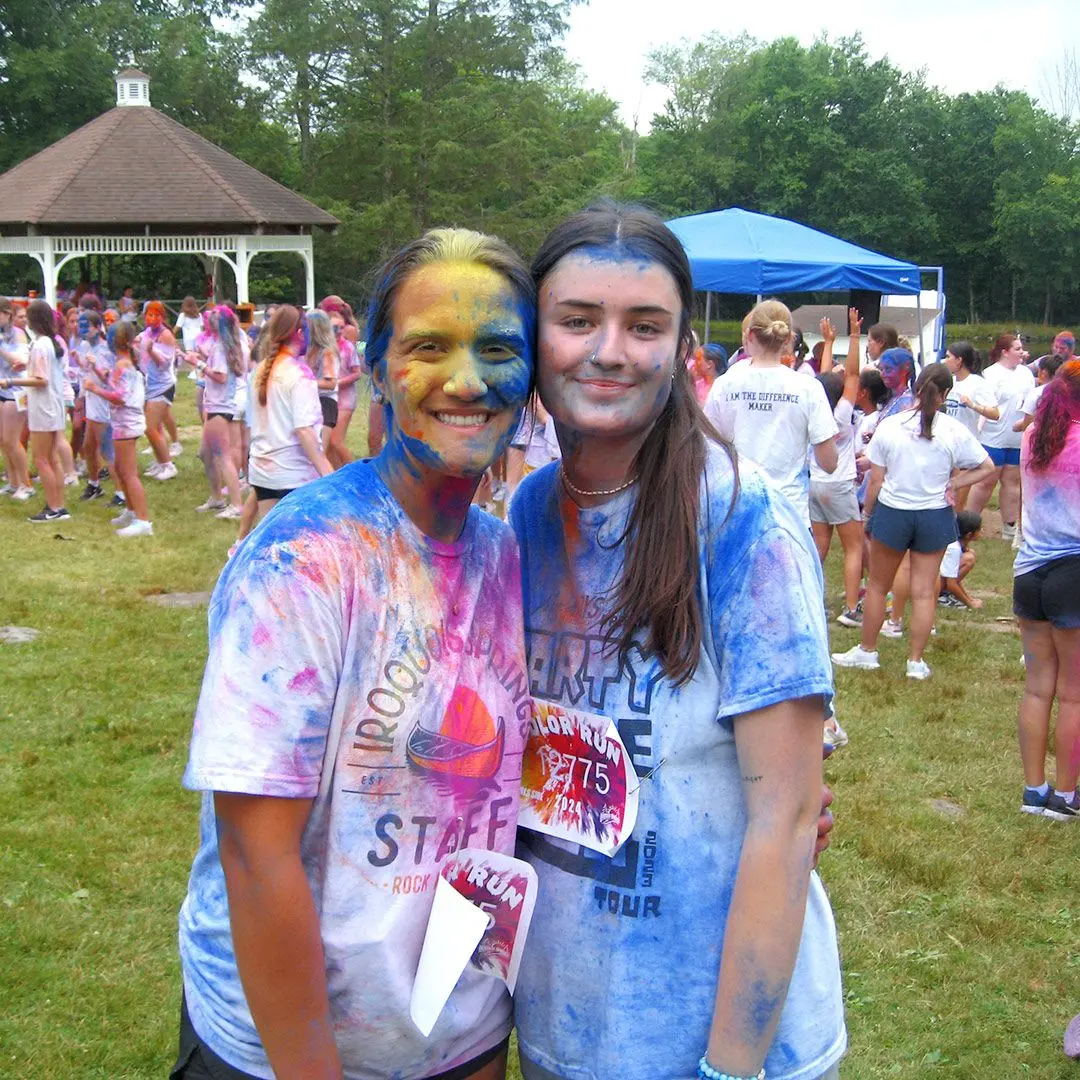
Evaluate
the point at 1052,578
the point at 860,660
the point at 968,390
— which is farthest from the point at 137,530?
the point at 1052,578

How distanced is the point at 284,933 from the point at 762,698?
658mm

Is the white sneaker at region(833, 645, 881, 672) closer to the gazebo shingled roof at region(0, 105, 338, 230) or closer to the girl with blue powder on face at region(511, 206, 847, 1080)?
the girl with blue powder on face at region(511, 206, 847, 1080)

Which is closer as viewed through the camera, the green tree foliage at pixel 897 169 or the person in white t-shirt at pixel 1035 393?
the person in white t-shirt at pixel 1035 393

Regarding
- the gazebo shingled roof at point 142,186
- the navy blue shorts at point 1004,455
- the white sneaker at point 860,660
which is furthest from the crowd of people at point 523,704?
the gazebo shingled roof at point 142,186

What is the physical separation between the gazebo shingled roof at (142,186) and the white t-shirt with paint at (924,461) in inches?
944

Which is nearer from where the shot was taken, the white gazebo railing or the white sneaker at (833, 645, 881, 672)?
the white sneaker at (833, 645, 881, 672)

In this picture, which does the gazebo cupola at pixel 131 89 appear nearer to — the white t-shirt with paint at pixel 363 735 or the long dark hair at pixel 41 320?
the long dark hair at pixel 41 320

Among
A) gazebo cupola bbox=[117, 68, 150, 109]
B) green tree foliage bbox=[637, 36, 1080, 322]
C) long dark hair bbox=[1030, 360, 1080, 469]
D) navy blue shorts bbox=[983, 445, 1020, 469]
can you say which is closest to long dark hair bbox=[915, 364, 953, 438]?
long dark hair bbox=[1030, 360, 1080, 469]

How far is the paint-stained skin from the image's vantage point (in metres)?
1.53

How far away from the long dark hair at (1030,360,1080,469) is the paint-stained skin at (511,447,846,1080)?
143 inches

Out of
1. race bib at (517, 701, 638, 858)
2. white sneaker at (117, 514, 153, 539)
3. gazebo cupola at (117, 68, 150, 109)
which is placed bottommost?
white sneaker at (117, 514, 153, 539)

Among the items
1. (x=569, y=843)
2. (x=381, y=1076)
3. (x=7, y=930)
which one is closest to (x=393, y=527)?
(x=569, y=843)

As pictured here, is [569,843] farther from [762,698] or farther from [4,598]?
[4,598]

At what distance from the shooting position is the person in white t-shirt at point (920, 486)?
6547 mm
